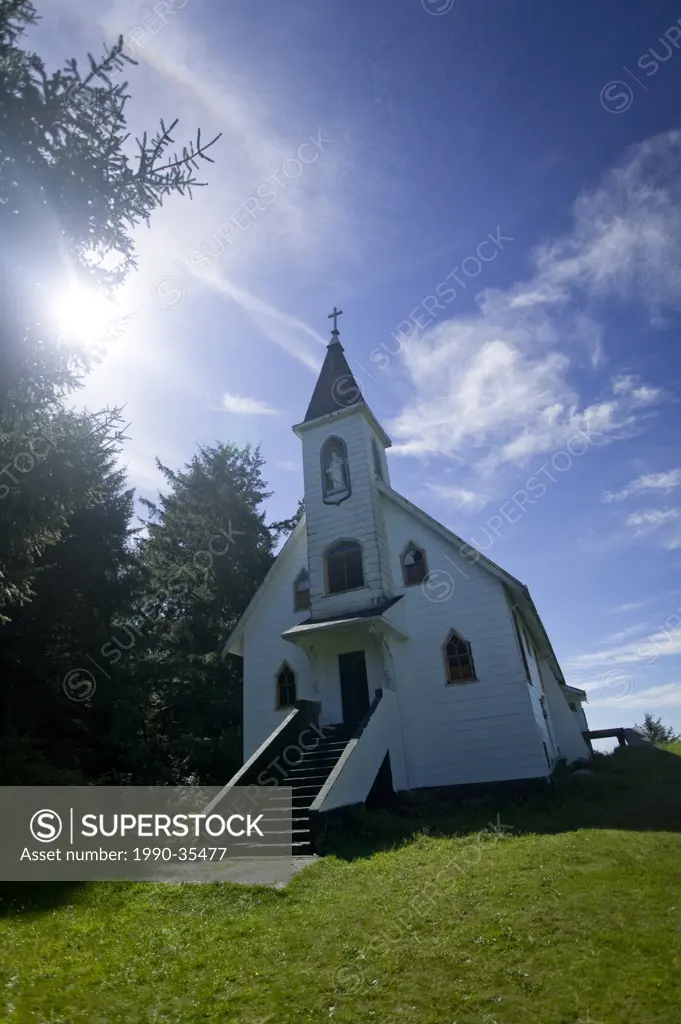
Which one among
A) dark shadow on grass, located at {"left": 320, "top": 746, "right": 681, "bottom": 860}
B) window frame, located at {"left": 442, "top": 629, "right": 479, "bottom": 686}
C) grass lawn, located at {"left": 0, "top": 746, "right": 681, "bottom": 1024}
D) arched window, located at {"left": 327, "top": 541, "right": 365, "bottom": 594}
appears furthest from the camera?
arched window, located at {"left": 327, "top": 541, "right": 365, "bottom": 594}

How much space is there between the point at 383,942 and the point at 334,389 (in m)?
17.6

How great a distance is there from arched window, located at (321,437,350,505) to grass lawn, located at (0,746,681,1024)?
11.5 metres

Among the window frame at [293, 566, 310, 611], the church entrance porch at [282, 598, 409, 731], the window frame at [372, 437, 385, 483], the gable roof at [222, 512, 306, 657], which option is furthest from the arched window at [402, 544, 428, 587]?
the gable roof at [222, 512, 306, 657]

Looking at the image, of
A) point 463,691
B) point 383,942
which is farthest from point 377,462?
point 383,942

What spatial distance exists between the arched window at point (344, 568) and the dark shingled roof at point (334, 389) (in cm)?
485

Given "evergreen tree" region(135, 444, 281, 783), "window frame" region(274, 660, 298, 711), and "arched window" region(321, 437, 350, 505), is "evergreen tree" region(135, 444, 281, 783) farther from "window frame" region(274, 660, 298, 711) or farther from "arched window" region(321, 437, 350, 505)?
"arched window" region(321, 437, 350, 505)

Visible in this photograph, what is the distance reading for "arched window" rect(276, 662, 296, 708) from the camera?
18.2 m

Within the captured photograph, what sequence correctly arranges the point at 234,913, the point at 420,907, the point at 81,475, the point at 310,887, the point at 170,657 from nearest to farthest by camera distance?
the point at 420,907 → the point at 234,913 → the point at 310,887 → the point at 81,475 → the point at 170,657

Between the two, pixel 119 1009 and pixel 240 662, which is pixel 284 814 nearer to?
pixel 119 1009

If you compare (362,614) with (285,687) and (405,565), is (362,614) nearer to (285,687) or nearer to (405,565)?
(405,565)

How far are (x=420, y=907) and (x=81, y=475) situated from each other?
8.47 metres

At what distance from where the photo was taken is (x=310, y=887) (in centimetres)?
792

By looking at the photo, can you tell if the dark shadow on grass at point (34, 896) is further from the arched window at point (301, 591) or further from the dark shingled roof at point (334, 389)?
the dark shingled roof at point (334, 389)

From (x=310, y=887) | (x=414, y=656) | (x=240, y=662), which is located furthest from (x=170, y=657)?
(x=310, y=887)
